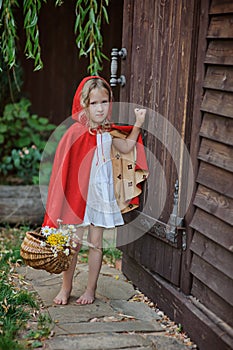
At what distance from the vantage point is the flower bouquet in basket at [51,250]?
11.5 feet

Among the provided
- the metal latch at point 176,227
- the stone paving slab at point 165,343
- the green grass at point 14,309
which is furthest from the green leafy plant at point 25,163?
the stone paving slab at point 165,343

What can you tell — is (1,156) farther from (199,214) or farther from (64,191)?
(199,214)

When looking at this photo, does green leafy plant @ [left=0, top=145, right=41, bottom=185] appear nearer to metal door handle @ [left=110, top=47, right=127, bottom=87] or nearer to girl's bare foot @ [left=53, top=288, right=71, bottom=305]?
metal door handle @ [left=110, top=47, right=127, bottom=87]

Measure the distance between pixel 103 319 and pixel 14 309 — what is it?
512 mm

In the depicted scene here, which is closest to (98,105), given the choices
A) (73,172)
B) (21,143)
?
(73,172)

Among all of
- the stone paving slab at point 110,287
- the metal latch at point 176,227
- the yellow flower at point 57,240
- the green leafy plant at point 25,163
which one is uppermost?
the metal latch at point 176,227

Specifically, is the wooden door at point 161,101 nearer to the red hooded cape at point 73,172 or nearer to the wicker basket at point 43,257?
the red hooded cape at point 73,172

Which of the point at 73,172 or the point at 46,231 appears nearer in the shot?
the point at 46,231

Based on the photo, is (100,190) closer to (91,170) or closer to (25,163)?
(91,170)

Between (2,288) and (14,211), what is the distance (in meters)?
1.88

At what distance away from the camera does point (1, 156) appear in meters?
6.75

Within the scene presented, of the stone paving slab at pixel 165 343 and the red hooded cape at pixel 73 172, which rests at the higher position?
the red hooded cape at pixel 73 172

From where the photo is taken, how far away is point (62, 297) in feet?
12.5

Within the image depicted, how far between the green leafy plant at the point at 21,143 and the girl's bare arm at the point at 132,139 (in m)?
2.28
